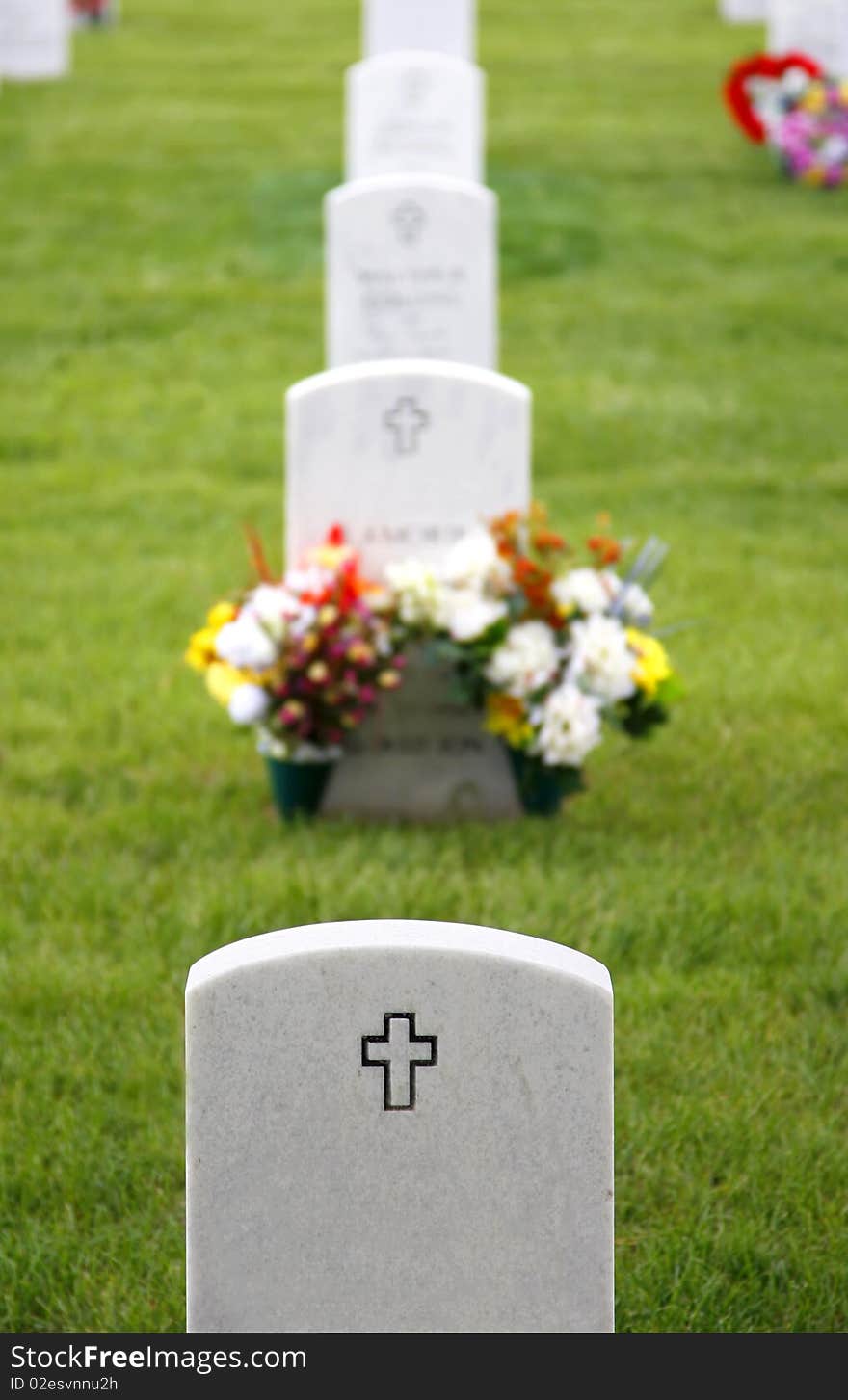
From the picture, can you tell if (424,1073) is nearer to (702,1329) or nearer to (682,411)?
(702,1329)

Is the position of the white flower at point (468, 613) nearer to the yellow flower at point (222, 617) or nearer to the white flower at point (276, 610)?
the white flower at point (276, 610)

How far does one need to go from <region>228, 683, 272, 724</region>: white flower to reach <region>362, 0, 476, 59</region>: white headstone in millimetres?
8553

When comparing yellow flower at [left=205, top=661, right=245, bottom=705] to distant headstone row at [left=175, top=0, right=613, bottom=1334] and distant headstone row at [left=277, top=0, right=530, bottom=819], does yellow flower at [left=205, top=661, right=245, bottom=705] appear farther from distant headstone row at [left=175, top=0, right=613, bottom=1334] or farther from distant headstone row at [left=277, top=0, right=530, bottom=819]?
distant headstone row at [left=175, top=0, right=613, bottom=1334]

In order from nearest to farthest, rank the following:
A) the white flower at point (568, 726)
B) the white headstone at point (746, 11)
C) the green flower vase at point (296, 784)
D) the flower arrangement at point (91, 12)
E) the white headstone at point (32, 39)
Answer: the white flower at point (568, 726) < the green flower vase at point (296, 784) < the white headstone at point (32, 39) < the white headstone at point (746, 11) < the flower arrangement at point (91, 12)

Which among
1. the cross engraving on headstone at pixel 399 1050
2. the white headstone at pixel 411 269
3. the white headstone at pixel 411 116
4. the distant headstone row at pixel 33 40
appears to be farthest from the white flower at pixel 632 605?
the distant headstone row at pixel 33 40

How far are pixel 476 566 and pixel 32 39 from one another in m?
11.1

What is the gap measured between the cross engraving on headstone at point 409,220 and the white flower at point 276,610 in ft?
8.29

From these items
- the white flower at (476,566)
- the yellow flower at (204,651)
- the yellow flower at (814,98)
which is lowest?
the yellow flower at (204,651)

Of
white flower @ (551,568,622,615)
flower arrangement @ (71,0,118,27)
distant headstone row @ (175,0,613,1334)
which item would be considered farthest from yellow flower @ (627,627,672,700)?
flower arrangement @ (71,0,118,27)

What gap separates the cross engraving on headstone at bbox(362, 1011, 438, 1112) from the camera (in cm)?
215

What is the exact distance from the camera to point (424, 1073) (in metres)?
2.17

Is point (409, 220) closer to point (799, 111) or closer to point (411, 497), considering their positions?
point (411, 497)

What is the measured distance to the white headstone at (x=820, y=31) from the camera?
461 inches

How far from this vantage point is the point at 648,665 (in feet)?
14.8
